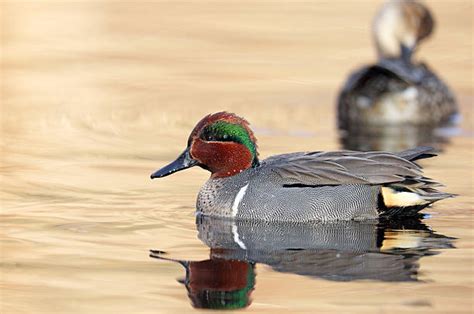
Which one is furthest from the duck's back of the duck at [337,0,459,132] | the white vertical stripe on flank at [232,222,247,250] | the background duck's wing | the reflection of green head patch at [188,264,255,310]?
the reflection of green head patch at [188,264,255,310]

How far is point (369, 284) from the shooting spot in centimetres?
786

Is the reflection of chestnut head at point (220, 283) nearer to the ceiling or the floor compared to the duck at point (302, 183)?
nearer to the floor

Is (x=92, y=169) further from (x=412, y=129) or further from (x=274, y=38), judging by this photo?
(x=274, y=38)

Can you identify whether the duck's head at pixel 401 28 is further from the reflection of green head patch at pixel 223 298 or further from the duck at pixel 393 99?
the reflection of green head patch at pixel 223 298

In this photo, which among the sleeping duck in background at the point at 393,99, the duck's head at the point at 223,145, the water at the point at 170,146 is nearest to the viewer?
the water at the point at 170,146

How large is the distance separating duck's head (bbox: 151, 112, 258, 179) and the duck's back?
5085mm

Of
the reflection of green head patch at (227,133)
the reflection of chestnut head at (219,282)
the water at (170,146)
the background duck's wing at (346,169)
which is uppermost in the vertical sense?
the reflection of green head patch at (227,133)

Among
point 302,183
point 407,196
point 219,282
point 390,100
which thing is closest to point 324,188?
point 302,183

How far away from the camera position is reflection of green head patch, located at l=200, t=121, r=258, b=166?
991cm

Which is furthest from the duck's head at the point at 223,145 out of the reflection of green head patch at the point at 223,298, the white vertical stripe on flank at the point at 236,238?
the reflection of green head patch at the point at 223,298

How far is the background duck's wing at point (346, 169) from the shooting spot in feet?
31.4

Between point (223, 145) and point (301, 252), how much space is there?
4.82ft

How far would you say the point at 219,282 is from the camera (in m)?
7.97

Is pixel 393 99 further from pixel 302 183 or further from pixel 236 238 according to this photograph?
pixel 236 238
